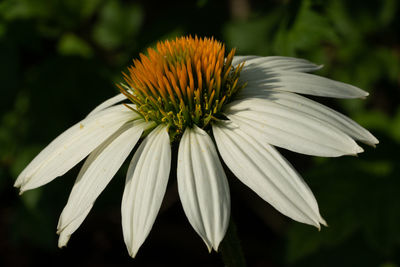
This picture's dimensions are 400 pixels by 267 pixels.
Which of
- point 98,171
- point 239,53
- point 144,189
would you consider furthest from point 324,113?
point 239,53

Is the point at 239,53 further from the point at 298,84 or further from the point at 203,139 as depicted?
the point at 203,139

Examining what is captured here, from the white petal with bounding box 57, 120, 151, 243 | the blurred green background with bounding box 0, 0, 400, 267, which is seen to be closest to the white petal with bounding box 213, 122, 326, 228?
the white petal with bounding box 57, 120, 151, 243

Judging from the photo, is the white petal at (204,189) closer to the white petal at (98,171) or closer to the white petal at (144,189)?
the white petal at (144,189)

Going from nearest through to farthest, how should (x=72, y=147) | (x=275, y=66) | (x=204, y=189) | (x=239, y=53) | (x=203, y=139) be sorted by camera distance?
(x=204, y=189)
(x=203, y=139)
(x=72, y=147)
(x=275, y=66)
(x=239, y=53)

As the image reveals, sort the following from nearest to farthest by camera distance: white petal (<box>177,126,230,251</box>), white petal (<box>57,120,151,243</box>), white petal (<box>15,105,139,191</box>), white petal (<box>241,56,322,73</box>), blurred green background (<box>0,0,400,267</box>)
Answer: white petal (<box>177,126,230,251</box>)
white petal (<box>57,120,151,243</box>)
white petal (<box>15,105,139,191</box>)
white petal (<box>241,56,322,73</box>)
blurred green background (<box>0,0,400,267</box>)

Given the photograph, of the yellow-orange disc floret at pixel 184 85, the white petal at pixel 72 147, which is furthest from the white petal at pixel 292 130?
the white petal at pixel 72 147

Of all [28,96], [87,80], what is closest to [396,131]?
[87,80]

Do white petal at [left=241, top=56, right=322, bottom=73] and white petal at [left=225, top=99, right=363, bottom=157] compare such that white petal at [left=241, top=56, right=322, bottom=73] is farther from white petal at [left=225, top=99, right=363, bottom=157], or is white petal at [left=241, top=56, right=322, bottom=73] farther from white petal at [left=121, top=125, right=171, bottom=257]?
white petal at [left=121, top=125, right=171, bottom=257]
